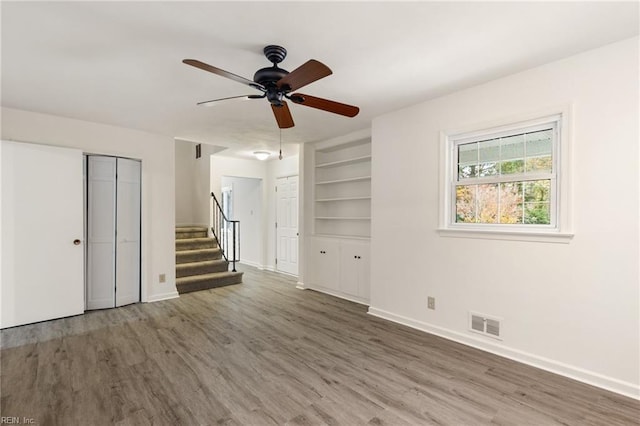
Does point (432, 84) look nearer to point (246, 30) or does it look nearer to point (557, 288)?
point (246, 30)

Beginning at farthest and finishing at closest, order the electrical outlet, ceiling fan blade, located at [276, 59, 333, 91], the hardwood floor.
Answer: the electrical outlet < the hardwood floor < ceiling fan blade, located at [276, 59, 333, 91]

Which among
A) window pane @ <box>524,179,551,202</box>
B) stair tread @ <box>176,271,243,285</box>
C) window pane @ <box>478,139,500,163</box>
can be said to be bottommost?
stair tread @ <box>176,271,243,285</box>

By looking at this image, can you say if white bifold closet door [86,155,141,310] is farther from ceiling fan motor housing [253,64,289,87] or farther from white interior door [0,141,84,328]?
ceiling fan motor housing [253,64,289,87]

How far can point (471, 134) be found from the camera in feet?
10.4

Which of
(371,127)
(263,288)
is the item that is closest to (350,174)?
(371,127)

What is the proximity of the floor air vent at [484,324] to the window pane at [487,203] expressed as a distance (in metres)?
0.94

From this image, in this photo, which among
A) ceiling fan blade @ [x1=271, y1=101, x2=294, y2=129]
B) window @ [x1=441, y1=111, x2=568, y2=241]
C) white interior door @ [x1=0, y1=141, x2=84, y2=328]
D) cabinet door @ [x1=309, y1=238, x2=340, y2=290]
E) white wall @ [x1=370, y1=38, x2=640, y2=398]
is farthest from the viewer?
cabinet door @ [x1=309, y1=238, x2=340, y2=290]

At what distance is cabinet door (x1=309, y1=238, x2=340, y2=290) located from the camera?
5066mm

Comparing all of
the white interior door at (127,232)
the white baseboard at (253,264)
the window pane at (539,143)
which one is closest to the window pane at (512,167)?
the window pane at (539,143)

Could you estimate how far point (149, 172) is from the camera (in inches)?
186

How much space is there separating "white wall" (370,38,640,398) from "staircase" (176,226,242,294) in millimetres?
3411

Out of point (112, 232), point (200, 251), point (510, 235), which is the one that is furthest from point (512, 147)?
point (200, 251)

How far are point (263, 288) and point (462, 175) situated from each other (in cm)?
379

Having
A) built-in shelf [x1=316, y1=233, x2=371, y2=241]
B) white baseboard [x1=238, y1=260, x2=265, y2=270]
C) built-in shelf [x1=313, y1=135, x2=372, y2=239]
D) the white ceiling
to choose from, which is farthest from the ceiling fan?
white baseboard [x1=238, y1=260, x2=265, y2=270]
